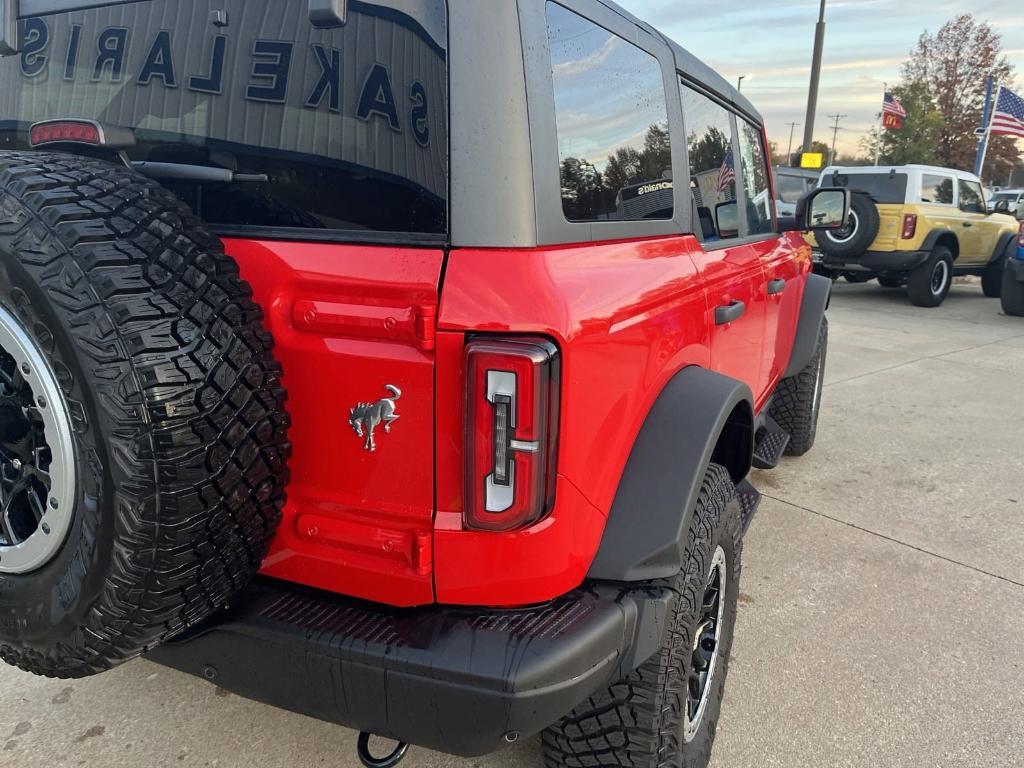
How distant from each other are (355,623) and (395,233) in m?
0.78

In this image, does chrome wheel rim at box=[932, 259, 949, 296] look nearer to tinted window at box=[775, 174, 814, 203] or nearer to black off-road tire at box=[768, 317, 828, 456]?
tinted window at box=[775, 174, 814, 203]

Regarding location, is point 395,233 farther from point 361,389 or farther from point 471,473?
point 471,473

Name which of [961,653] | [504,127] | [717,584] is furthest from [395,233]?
[961,653]

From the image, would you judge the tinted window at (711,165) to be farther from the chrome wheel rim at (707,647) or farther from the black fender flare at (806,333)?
the black fender flare at (806,333)

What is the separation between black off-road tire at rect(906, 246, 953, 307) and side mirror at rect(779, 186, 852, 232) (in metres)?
8.14

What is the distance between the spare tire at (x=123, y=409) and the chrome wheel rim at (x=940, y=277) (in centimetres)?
1156

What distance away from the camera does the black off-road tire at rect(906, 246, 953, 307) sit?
10.6 m

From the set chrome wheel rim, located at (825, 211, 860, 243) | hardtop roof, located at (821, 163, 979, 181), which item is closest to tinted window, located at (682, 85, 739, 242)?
chrome wheel rim, located at (825, 211, 860, 243)

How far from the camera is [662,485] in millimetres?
1620

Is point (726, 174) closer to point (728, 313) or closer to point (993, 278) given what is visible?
point (728, 313)

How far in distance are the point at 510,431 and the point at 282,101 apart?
820mm

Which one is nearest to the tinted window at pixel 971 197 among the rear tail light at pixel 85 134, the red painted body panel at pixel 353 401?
the red painted body panel at pixel 353 401

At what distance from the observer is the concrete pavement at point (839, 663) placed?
213 cm

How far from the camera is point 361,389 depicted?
143 cm
